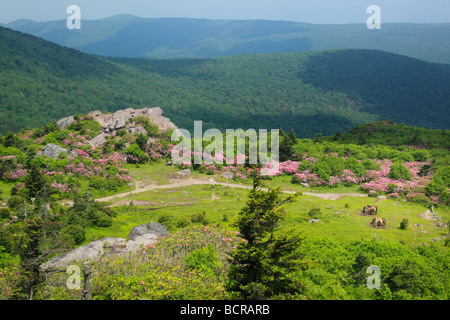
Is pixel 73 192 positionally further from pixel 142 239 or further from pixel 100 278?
pixel 100 278

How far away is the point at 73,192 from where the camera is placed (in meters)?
36.1

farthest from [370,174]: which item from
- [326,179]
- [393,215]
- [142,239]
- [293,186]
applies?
[142,239]

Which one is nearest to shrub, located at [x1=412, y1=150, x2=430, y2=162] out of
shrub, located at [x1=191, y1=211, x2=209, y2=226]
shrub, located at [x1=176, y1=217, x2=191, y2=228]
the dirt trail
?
the dirt trail

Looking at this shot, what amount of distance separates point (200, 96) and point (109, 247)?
163 meters

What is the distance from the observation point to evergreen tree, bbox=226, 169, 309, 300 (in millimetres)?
13156

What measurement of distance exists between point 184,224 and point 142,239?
4903 mm

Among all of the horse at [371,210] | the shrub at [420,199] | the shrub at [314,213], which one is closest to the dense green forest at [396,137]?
the shrub at [420,199]

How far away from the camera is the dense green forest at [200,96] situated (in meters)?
128

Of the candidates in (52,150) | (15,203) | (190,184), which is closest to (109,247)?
(15,203)

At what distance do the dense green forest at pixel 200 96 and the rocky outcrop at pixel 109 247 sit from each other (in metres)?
100

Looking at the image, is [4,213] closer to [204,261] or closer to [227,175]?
[204,261]

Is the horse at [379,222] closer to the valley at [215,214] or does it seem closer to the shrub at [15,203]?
the valley at [215,214]

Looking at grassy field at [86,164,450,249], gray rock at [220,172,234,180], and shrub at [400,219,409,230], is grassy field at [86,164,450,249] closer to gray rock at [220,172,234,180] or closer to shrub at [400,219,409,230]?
shrub at [400,219,409,230]

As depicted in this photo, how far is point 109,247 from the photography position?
21.8m
